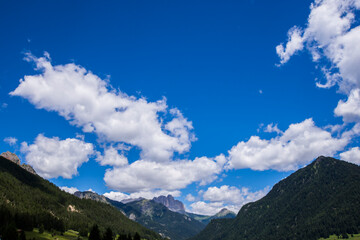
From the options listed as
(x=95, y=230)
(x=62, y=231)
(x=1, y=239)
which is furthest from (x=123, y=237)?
(x=62, y=231)

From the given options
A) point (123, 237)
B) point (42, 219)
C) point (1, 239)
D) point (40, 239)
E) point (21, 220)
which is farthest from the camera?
point (42, 219)

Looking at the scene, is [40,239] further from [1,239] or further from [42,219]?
[42,219]

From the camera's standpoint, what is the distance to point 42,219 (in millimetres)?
192625

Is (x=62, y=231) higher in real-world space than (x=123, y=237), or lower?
lower

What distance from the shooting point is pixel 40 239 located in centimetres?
14238

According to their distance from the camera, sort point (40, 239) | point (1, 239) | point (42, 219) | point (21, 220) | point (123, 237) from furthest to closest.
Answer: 1. point (42, 219)
2. point (21, 220)
3. point (40, 239)
4. point (123, 237)
5. point (1, 239)

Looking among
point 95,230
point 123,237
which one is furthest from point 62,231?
point 123,237

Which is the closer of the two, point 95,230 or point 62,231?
point 95,230

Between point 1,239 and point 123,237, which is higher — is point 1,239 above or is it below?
below

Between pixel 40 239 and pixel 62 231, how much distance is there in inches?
2323

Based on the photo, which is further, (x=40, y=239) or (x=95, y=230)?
(x=40, y=239)

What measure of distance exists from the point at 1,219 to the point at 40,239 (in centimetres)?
2809

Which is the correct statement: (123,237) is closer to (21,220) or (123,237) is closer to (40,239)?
(40,239)

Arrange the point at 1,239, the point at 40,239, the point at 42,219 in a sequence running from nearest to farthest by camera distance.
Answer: the point at 1,239 → the point at 40,239 → the point at 42,219
